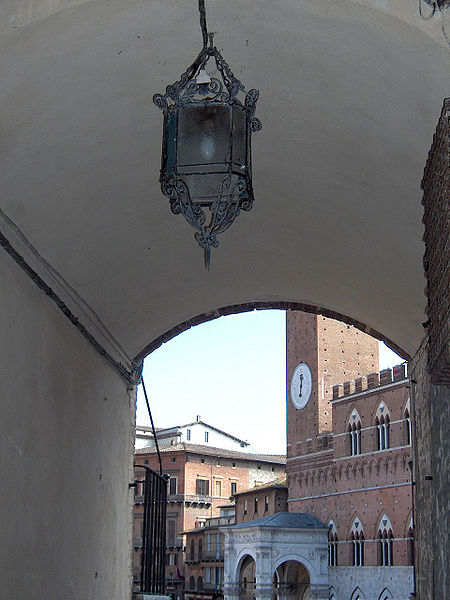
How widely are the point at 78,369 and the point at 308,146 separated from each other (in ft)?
9.31

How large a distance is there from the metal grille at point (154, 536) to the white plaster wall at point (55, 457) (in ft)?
2.50

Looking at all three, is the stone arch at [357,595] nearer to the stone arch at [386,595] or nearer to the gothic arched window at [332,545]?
the stone arch at [386,595]

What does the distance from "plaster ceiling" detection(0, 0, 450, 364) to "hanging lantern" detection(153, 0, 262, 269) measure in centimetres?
41

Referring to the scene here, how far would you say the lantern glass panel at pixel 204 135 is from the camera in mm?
4148

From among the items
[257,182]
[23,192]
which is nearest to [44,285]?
[23,192]

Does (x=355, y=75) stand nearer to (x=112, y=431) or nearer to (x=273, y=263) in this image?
(x=273, y=263)

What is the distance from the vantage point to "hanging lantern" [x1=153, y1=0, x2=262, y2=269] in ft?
13.5

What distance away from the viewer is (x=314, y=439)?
45969mm

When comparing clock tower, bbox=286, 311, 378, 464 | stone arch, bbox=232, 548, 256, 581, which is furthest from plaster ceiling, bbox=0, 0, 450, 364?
stone arch, bbox=232, 548, 256, 581

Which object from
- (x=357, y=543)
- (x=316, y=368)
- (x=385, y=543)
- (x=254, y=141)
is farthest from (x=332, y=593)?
(x=254, y=141)

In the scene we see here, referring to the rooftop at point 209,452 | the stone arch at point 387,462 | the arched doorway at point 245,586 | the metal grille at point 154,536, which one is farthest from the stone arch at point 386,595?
the metal grille at point 154,536

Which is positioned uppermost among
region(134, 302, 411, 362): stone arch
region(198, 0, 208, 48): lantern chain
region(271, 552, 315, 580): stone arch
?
region(198, 0, 208, 48): lantern chain

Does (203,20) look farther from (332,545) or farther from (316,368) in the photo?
(316,368)

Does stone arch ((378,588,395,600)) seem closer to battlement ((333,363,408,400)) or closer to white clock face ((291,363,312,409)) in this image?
battlement ((333,363,408,400))
